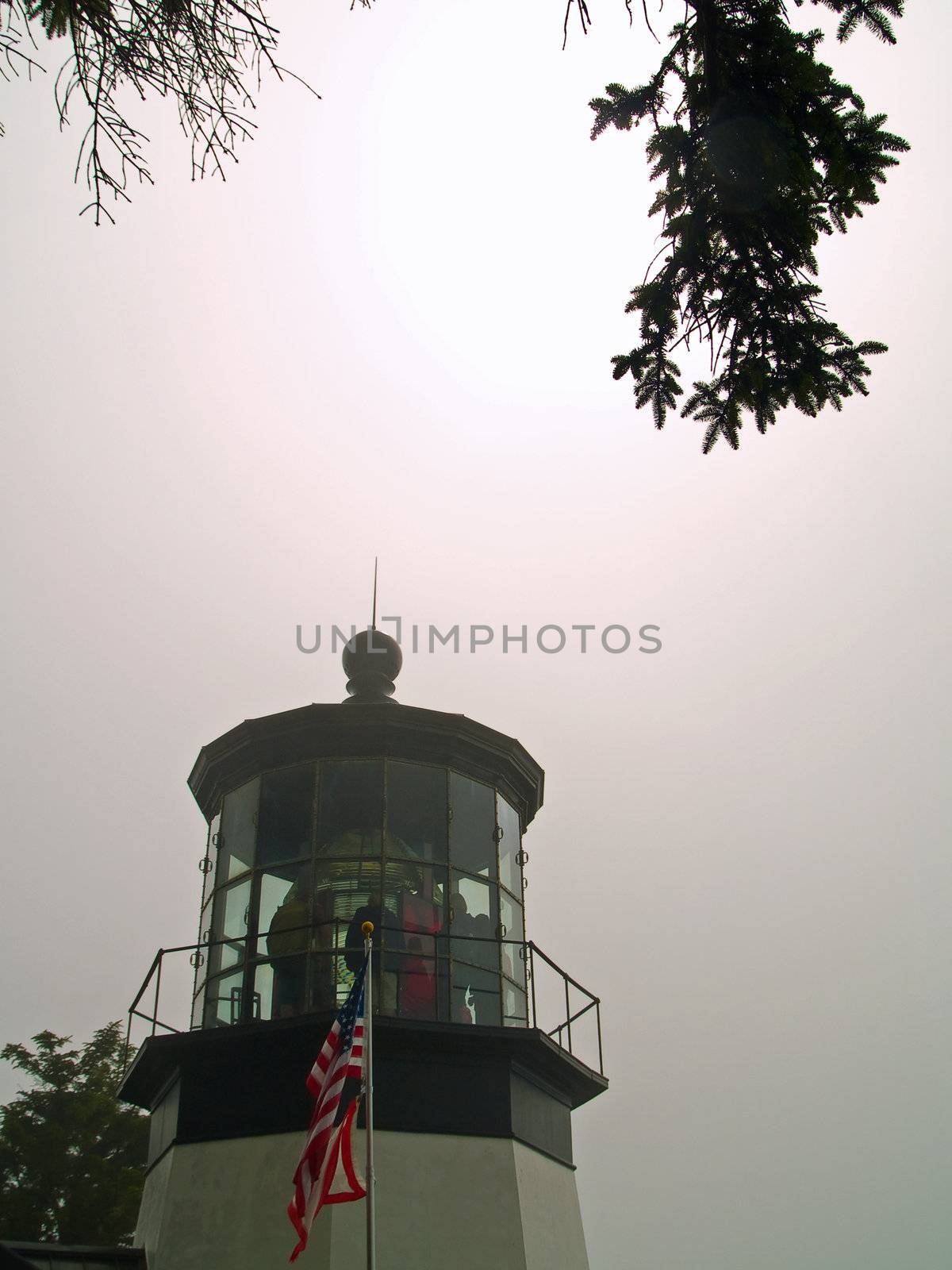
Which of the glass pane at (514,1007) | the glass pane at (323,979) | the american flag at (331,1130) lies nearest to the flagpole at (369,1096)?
the american flag at (331,1130)

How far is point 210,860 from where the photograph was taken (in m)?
12.7

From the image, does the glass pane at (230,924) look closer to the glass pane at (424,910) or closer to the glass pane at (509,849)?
the glass pane at (424,910)

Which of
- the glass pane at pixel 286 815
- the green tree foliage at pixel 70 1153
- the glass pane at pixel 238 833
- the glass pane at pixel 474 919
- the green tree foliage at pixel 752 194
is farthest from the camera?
the green tree foliage at pixel 70 1153

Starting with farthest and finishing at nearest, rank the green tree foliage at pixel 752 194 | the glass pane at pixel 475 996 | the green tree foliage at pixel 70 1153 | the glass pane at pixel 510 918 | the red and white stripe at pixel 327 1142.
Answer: the green tree foliage at pixel 70 1153, the glass pane at pixel 510 918, the glass pane at pixel 475 996, the red and white stripe at pixel 327 1142, the green tree foliage at pixel 752 194

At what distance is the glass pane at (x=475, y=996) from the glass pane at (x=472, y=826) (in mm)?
1084

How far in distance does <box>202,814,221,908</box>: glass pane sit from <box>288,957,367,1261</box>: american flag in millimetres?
3561

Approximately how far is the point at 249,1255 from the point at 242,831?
163 inches

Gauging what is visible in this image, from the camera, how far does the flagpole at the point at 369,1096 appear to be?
871cm

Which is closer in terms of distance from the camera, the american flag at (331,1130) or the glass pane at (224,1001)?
the american flag at (331,1130)

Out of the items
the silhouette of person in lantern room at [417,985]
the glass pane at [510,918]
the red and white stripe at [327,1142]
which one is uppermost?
the glass pane at [510,918]

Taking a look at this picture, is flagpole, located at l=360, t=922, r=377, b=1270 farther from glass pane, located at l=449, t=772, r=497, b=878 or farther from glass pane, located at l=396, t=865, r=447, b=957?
glass pane, located at l=449, t=772, r=497, b=878

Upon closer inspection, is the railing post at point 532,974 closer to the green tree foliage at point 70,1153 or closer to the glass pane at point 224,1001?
the glass pane at point 224,1001

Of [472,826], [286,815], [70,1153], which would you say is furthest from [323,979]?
[70,1153]

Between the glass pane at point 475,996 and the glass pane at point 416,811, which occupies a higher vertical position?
the glass pane at point 416,811
